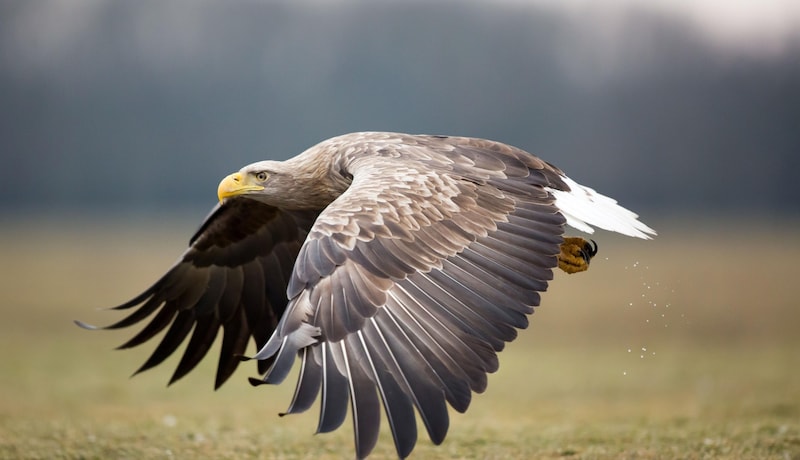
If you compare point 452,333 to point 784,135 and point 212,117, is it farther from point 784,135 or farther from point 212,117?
point 212,117

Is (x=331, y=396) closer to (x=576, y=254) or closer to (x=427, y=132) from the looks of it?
(x=576, y=254)

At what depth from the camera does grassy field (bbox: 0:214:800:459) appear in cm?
739

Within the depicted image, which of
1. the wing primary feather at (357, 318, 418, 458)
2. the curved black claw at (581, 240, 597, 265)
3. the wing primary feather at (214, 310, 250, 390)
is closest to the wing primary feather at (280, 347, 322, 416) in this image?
the wing primary feather at (357, 318, 418, 458)

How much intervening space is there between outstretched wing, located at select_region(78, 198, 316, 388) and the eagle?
11 mm

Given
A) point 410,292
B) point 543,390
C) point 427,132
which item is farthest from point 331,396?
point 427,132

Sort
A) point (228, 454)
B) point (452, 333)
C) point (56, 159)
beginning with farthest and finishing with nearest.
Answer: point (56, 159)
point (228, 454)
point (452, 333)

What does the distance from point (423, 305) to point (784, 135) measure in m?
69.5

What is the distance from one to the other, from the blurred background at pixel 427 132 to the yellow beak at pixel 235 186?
182 centimetres

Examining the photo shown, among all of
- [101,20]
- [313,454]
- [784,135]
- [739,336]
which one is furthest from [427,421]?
[101,20]

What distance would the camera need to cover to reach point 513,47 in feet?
329

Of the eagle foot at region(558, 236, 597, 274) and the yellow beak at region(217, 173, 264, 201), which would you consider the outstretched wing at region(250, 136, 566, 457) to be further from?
the yellow beak at region(217, 173, 264, 201)

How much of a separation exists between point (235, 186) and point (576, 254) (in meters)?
2.55

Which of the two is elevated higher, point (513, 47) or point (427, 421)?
point (513, 47)

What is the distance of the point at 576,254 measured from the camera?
780 centimetres
